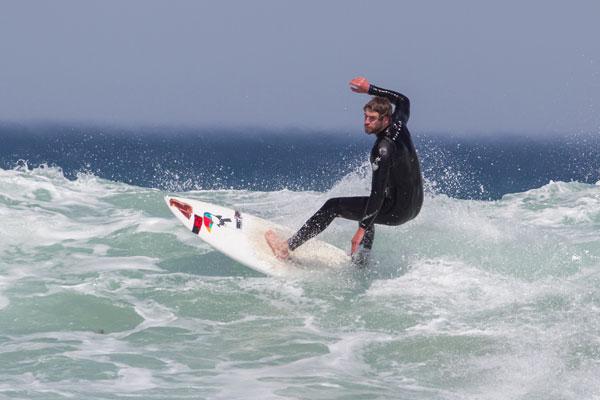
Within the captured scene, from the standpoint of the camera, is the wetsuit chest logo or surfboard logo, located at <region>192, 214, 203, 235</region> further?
surfboard logo, located at <region>192, 214, 203, 235</region>

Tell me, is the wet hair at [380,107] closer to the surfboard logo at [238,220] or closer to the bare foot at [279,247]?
the bare foot at [279,247]

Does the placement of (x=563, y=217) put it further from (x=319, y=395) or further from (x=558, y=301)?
(x=319, y=395)

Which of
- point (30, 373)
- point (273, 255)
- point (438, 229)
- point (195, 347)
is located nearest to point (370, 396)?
point (195, 347)

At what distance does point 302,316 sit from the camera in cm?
982

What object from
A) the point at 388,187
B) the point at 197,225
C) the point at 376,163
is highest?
the point at 376,163

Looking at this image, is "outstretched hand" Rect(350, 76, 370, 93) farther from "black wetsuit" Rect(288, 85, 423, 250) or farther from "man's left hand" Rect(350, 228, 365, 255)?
"man's left hand" Rect(350, 228, 365, 255)

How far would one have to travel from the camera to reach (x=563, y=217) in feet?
54.8

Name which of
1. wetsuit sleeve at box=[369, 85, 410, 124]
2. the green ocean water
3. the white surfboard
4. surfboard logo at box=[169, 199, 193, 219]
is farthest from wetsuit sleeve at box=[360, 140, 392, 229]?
surfboard logo at box=[169, 199, 193, 219]

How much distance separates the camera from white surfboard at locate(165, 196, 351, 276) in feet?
37.6

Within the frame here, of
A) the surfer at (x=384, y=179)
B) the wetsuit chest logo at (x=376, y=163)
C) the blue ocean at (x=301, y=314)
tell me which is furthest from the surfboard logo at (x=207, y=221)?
the wetsuit chest logo at (x=376, y=163)

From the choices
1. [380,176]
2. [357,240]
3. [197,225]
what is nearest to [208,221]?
[197,225]

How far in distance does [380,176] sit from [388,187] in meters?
0.39

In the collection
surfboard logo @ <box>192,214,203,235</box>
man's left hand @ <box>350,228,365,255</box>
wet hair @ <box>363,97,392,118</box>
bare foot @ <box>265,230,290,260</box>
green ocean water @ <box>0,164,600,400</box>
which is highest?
wet hair @ <box>363,97,392,118</box>

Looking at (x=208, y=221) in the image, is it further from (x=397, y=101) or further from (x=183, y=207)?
(x=397, y=101)
